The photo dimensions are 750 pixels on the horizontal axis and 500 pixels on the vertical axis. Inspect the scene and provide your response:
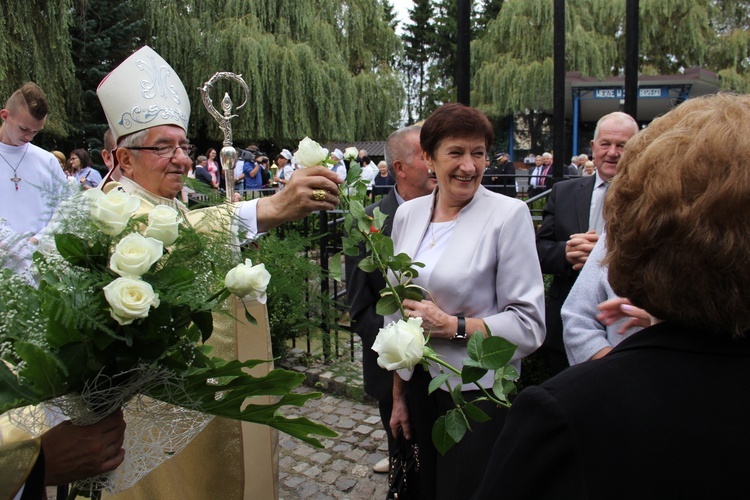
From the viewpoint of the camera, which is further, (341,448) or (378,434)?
(378,434)

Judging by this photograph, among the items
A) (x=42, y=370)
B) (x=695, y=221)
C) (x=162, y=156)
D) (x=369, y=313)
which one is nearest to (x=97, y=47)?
(x=162, y=156)

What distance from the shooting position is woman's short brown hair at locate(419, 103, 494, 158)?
2.38 m

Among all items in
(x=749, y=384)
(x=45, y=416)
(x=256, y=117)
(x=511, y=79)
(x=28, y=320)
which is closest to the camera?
(x=749, y=384)

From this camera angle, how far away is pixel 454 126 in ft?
7.83

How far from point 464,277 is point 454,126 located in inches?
24.8

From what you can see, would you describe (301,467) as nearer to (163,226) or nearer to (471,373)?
(471,373)

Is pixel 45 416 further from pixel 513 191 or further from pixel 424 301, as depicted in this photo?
pixel 513 191

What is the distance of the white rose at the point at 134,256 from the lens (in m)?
1.12

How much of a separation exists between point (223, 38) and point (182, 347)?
17.9m

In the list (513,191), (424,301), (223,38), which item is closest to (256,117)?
(223,38)

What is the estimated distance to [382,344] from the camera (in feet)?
4.86

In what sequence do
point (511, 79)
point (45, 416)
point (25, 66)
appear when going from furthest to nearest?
point (511, 79) → point (25, 66) → point (45, 416)

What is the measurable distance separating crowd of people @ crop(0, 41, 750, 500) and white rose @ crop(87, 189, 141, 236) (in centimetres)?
22

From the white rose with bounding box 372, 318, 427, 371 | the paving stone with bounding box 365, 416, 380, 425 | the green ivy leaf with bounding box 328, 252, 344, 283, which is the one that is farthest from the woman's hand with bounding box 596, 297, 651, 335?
the paving stone with bounding box 365, 416, 380, 425
